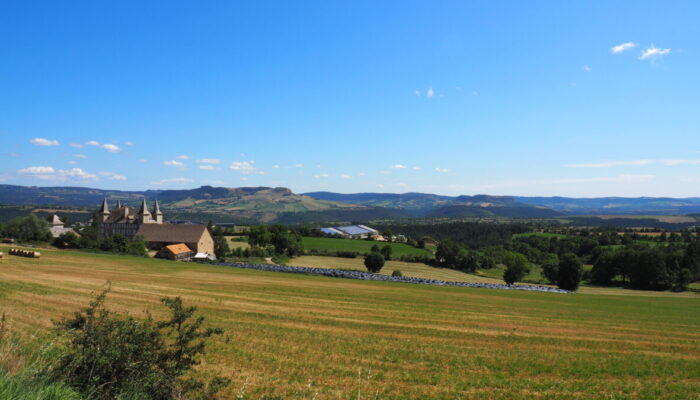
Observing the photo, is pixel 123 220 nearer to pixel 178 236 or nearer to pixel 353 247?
pixel 178 236

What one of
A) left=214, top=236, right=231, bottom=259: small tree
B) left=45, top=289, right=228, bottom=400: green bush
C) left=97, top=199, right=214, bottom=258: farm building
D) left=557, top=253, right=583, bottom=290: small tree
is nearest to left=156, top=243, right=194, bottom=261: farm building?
A: left=97, top=199, right=214, bottom=258: farm building

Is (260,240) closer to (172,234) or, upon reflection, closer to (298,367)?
(172,234)

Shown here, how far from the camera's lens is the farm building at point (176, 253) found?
7825cm

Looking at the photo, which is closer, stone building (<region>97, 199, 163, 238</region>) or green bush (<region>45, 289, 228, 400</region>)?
green bush (<region>45, 289, 228, 400</region>)

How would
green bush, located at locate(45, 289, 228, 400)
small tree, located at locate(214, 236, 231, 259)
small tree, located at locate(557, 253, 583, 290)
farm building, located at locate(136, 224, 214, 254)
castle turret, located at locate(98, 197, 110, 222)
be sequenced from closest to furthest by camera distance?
green bush, located at locate(45, 289, 228, 400) → small tree, located at locate(557, 253, 583, 290) → farm building, located at locate(136, 224, 214, 254) → small tree, located at locate(214, 236, 231, 259) → castle turret, located at locate(98, 197, 110, 222)

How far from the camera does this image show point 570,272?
74125 millimetres

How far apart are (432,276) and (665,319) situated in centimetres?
4658

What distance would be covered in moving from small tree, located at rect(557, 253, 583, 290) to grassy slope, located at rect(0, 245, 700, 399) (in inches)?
1442

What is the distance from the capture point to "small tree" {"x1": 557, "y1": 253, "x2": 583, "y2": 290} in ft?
241

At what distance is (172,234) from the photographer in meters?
91.4

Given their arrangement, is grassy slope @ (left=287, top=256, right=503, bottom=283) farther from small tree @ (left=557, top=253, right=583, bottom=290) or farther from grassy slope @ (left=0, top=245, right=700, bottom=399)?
grassy slope @ (left=0, top=245, right=700, bottom=399)

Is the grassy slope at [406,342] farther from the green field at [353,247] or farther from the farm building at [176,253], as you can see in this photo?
the green field at [353,247]

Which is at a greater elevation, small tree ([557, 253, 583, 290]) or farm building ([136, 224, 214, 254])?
farm building ([136, 224, 214, 254])

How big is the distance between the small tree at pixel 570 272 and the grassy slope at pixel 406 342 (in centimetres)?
3662
